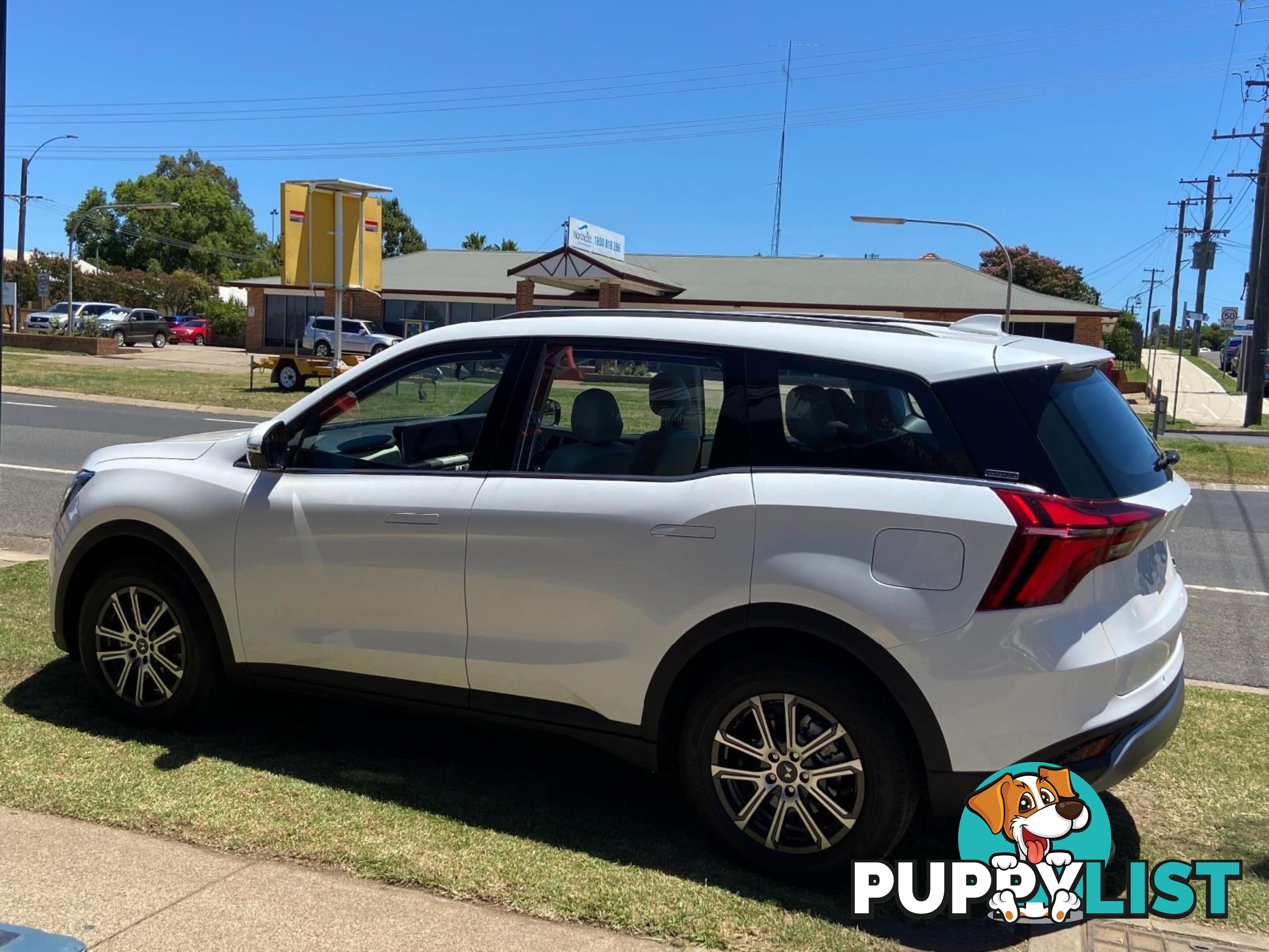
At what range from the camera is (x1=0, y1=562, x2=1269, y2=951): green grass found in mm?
3453

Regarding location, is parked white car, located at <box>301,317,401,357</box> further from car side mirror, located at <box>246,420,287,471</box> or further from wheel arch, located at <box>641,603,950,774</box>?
wheel arch, located at <box>641,603,950,774</box>

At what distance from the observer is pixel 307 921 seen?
3.30m

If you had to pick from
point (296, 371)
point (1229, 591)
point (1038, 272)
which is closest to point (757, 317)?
point (1229, 591)

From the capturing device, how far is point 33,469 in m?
12.7

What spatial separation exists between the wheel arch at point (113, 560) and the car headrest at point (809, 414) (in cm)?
239

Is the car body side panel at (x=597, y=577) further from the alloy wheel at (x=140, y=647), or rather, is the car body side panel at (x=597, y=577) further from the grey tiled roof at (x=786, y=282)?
the grey tiled roof at (x=786, y=282)

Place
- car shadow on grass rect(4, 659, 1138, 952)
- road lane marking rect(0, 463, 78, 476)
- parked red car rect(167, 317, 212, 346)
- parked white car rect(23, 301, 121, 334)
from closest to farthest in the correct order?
1. car shadow on grass rect(4, 659, 1138, 952)
2. road lane marking rect(0, 463, 78, 476)
3. parked white car rect(23, 301, 121, 334)
4. parked red car rect(167, 317, 212, 346)

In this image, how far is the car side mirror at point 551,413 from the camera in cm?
414

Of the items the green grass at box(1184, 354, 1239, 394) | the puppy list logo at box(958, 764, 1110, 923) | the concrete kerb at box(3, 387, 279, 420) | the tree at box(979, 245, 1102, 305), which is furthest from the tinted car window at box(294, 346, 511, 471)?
the tree at box(979, 245, 1102, 305)

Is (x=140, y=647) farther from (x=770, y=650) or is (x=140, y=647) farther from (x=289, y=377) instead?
(x=289, y=377)

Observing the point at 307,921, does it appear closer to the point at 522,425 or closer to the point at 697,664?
the point at 697,664

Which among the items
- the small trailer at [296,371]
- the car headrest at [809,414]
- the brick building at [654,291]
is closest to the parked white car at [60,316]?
the brick building at [654,291]

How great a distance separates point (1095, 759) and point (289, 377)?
27991 millimetres

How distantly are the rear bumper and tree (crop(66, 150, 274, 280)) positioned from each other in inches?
3753
